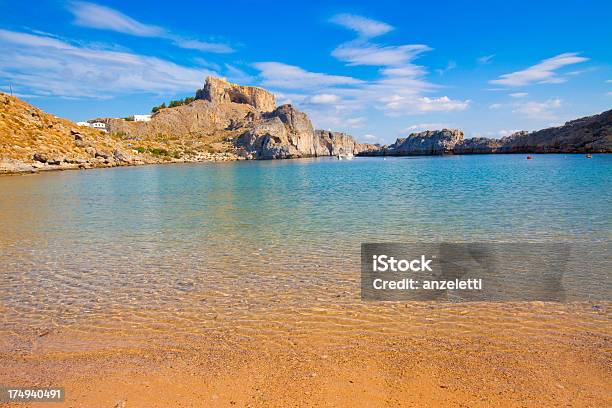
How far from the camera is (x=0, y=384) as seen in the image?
5.64 metres

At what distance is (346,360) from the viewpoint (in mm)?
6188

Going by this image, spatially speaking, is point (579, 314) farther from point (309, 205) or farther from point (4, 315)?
point (309, 205)

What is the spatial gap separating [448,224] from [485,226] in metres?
1.51

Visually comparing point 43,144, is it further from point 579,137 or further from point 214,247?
point 579,137

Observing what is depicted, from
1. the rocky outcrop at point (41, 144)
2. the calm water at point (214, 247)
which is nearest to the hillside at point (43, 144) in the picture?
the rocky outcrop at point (41, 144)

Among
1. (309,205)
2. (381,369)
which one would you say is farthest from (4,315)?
(309,205)

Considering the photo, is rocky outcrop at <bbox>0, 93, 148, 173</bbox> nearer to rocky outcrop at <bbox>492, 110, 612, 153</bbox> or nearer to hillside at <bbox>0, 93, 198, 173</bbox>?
hillside at <bbox>0, 93, 198, 173</bbox>

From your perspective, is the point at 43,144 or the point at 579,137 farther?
the point at 579,137

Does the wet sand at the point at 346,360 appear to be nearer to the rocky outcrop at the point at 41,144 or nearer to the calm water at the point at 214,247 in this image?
the calm water at the point at 214,247

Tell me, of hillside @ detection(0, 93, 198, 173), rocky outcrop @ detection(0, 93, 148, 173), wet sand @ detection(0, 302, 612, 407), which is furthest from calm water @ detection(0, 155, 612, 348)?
hillside @ detection(0, 93, 198, 173)

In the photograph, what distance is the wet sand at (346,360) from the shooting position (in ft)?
17.1

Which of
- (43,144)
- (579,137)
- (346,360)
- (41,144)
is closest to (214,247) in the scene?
(346,360)

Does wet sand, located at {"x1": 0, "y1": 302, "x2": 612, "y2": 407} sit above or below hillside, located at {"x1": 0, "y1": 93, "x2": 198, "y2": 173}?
below

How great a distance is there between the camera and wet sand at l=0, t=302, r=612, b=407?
521 centimetres
